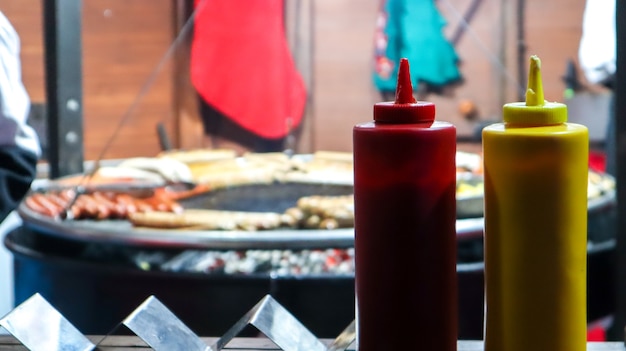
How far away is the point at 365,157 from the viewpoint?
2.20 ft

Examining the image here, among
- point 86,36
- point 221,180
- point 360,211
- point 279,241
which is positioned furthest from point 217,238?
point 86,36

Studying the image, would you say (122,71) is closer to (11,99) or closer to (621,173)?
(11,99)

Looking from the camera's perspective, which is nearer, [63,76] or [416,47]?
[63,76]

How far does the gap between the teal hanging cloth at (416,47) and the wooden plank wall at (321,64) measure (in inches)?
2.0

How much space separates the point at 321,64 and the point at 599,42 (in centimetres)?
134

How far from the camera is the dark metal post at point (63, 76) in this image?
2555 millimetres

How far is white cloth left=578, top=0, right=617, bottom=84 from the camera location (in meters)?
3.19

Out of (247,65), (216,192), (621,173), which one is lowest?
(216,192)

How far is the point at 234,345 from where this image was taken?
2.90ft

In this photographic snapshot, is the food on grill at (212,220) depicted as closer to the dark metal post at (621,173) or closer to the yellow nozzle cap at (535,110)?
the dark metal post at (621,173)

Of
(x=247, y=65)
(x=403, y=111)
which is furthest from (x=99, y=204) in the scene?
(x=403, y=111)

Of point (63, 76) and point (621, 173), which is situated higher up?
point (63, 76)

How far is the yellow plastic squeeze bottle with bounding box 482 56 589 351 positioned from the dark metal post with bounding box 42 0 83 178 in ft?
6.82

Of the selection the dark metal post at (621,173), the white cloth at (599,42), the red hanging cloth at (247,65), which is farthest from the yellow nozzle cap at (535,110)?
the red hanging cloth at (247,65)
